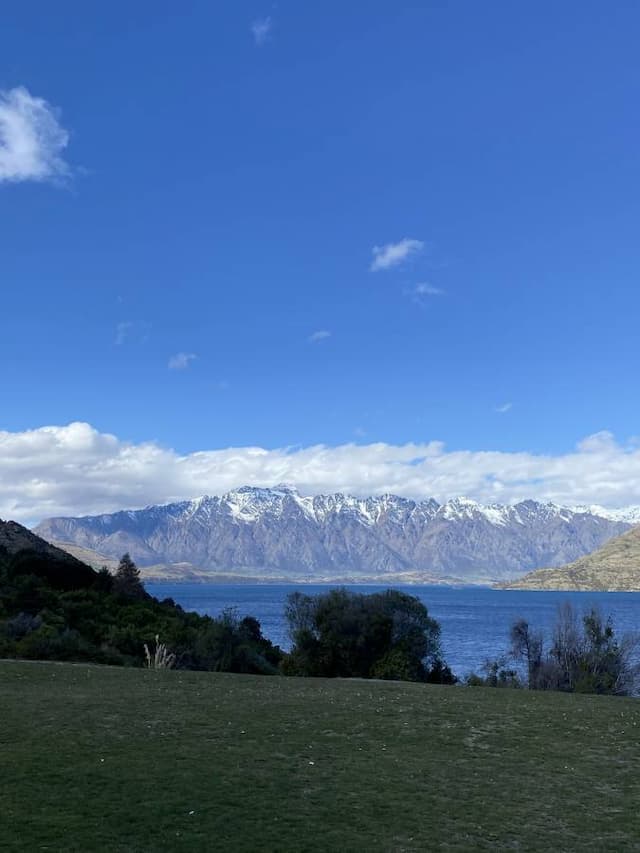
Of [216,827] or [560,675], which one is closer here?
[216,827]

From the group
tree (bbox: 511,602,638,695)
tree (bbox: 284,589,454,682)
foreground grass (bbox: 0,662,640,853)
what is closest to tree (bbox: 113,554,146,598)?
tree (bbox: 284,589,454,682)

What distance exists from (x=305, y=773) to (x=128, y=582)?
72124 millimetres

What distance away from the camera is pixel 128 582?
8212cm

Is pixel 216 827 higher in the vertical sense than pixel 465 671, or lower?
higher

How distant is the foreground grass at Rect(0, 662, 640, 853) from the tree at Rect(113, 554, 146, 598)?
5667 centimetres

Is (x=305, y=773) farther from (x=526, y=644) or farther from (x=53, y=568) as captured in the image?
(x=53, y=568)

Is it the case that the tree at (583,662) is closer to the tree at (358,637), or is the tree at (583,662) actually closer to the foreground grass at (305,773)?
the tree at (358,637)

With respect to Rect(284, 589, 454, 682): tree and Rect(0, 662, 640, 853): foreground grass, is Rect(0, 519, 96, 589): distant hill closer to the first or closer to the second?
Rect(284, 589, 454, 682): tree

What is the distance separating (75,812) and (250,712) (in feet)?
31.3

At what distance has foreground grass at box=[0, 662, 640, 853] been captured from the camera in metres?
10.5

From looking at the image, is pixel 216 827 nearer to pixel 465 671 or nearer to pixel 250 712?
pixel 250 712

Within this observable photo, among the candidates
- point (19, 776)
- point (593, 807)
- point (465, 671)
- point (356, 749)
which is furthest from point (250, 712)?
point (465, 671)

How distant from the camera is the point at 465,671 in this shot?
243 ft

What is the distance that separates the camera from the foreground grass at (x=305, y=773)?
1052 centimetres
